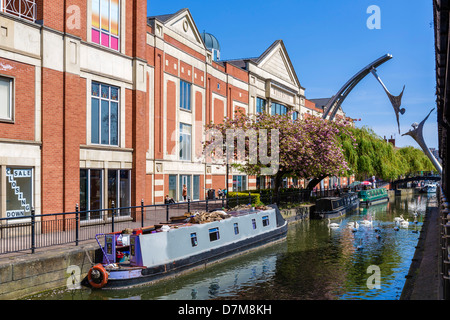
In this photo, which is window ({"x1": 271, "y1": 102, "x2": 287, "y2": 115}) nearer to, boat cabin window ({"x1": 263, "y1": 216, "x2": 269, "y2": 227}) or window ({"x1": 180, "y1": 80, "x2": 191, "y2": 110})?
window ({"x1": 180, "y1": 80, "x2": 191, "y2": 110})

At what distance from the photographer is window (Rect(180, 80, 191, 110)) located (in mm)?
33500

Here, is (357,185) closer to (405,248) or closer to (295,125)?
(295,125)

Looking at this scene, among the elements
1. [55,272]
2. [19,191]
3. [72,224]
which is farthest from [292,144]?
[55,272]

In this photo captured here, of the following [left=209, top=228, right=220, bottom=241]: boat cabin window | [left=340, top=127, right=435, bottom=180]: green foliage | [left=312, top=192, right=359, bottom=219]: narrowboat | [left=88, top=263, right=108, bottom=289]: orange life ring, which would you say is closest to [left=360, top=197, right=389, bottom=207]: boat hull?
[left=340, top=127, right=435, bottom=180]: green foliage

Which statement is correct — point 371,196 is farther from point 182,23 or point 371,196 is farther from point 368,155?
point 182,23

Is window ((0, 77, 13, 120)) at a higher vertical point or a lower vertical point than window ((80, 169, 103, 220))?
higher

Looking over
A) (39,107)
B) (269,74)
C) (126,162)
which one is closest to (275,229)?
(126,162)

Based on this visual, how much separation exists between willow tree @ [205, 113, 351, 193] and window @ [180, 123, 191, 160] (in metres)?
1.68

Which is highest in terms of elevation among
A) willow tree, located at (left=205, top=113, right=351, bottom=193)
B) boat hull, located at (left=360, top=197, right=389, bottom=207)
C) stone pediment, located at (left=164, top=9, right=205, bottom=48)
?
stone pediment, located at (left=164, top=9, right=205, bottom=48)

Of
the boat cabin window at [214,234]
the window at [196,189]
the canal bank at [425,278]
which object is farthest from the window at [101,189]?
the window at [196,189]

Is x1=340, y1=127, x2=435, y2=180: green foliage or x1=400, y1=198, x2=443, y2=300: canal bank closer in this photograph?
x1=400, y1=198, x2=443, y2=300: canal bank

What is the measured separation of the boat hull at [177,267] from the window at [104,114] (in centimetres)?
789

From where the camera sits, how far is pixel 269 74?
162 ft
